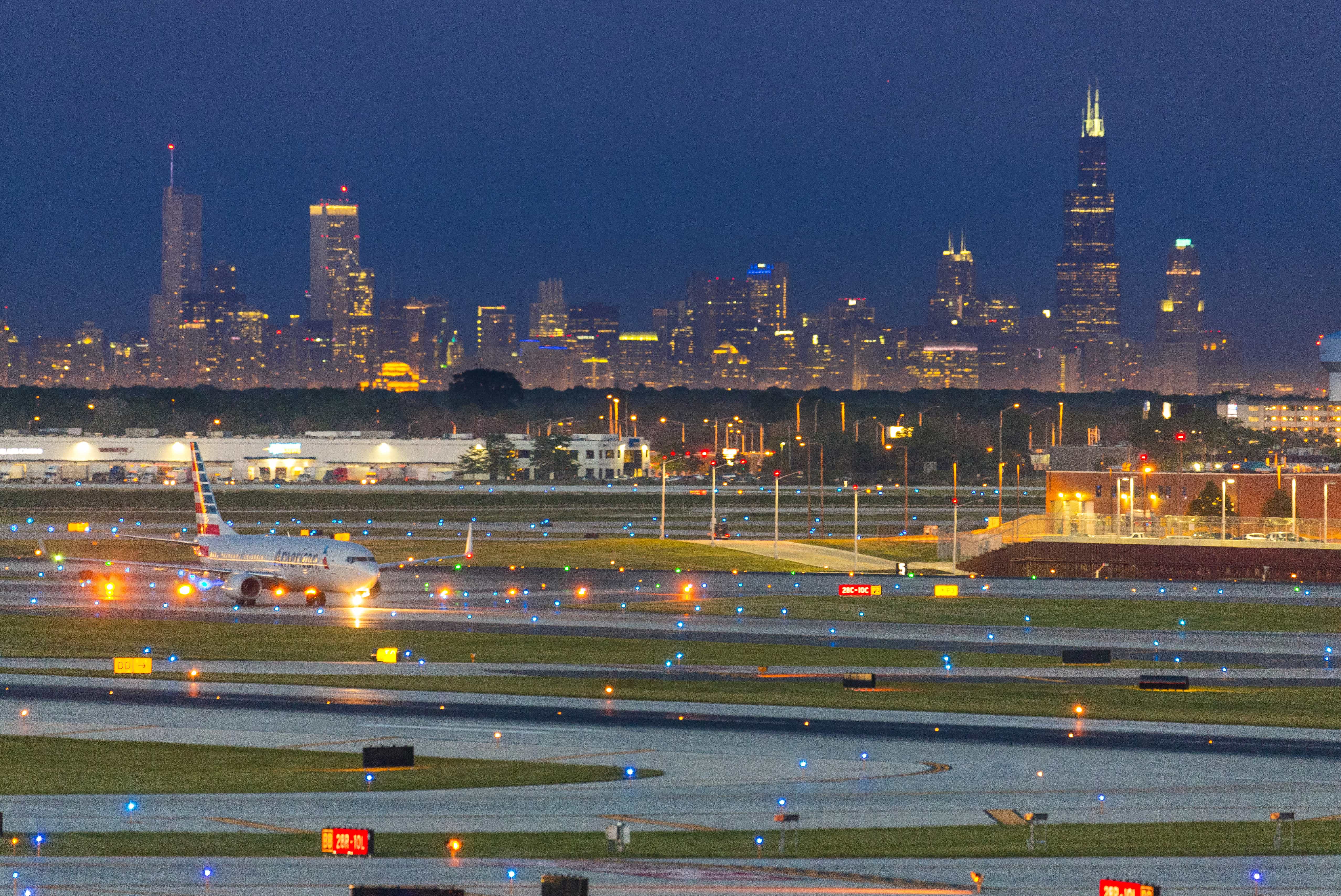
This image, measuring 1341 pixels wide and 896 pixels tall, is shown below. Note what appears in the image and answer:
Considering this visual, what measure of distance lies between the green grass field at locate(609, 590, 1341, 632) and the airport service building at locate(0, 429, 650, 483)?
111971mm

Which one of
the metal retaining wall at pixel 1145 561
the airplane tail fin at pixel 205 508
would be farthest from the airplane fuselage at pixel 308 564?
the metal retaining wall at pixel 1145 561

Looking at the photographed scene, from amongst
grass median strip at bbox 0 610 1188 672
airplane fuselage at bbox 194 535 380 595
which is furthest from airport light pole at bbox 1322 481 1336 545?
airplane fuselage at bbox 194 535 380 595

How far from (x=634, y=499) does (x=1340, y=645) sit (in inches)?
3701

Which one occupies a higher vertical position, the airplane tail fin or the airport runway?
the airplane tail fin

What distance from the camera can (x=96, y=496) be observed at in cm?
14050

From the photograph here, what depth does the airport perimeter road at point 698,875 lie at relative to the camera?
21.2 metres

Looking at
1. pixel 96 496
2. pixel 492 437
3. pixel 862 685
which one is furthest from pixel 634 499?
pixel 862 685

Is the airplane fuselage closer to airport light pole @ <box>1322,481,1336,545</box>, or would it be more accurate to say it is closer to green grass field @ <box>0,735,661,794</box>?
green grass field @ <box>0,735,661,794</box>

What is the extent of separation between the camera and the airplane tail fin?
2704 inches

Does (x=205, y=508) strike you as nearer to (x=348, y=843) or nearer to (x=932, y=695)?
(x=932, y=695)

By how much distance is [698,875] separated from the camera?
22250 mm

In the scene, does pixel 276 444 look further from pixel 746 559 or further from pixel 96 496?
pixel 746 559

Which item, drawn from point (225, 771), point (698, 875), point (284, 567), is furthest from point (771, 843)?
point (284, 567)

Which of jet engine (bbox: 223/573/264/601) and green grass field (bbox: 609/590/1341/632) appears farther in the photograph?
jet engine (bbox: 223/573/264/601)
